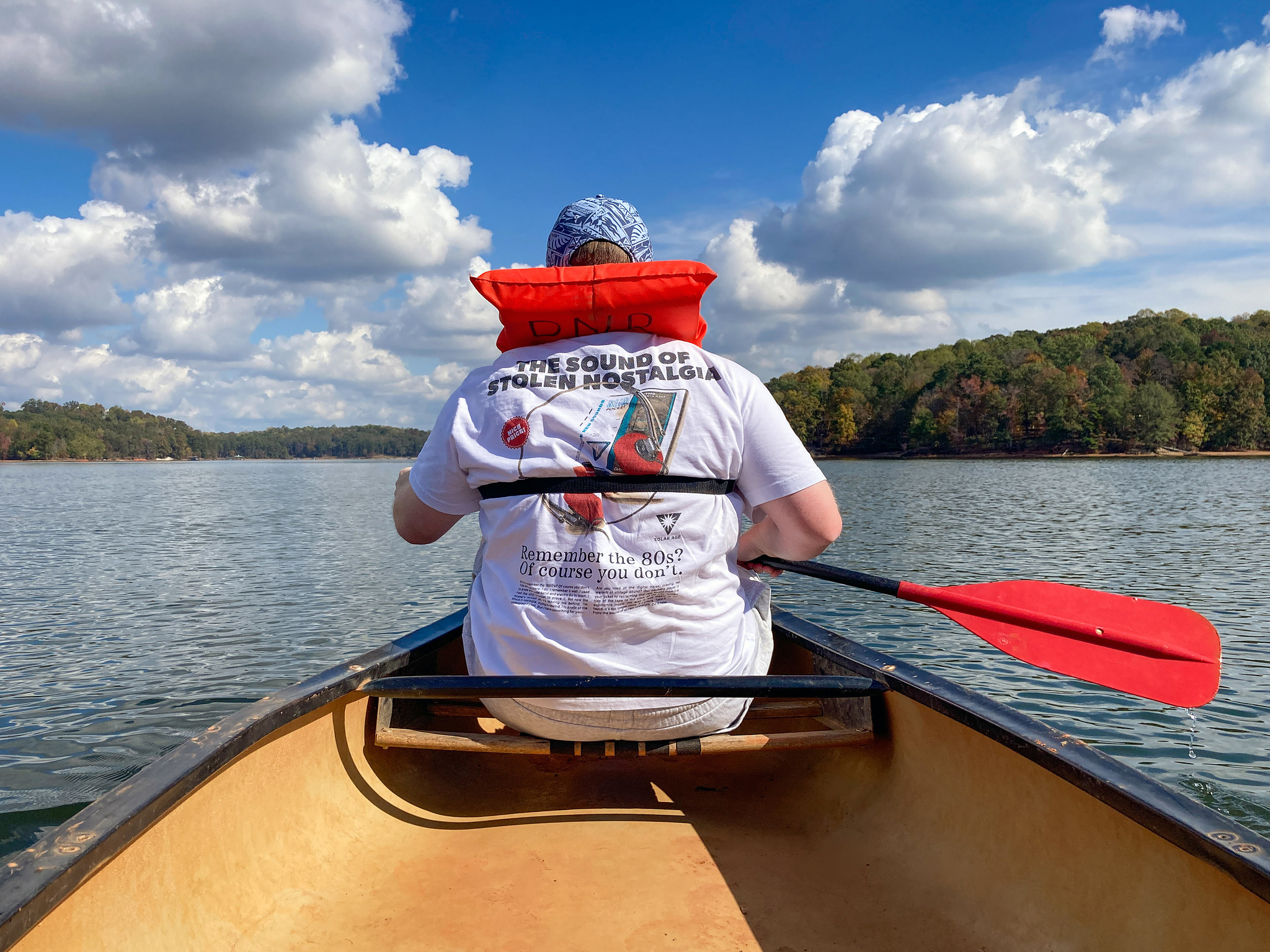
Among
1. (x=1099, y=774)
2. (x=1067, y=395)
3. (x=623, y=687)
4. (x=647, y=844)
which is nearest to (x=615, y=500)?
(x=623, y=687)

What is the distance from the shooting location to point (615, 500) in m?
2.07

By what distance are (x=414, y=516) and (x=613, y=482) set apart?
76 centimetres

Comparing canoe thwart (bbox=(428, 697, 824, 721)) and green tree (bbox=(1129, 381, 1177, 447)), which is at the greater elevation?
green tree (bbox=(1129, 381, 1177, 447))

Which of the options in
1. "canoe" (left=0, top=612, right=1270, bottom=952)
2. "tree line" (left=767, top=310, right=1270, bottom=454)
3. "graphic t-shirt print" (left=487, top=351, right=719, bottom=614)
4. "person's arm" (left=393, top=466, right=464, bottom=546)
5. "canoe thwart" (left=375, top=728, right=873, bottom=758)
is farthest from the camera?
"tree line" (left=767, top=310, right=1270, bottom=454)

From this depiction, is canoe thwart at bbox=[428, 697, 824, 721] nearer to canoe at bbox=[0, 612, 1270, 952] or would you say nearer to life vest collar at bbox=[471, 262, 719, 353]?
canoe at bbox=[0, 612, 1270, 952]

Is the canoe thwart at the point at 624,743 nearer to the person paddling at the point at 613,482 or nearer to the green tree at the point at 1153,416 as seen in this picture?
the person paddling at the point at 613,482

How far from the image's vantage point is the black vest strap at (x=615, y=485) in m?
2.07

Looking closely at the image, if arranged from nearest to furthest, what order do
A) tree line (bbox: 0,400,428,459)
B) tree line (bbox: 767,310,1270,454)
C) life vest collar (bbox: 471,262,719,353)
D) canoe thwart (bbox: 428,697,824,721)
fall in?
Result: 1. life vest collar (bbox: 471,262,719,353)
2. canoe thwart (bbox: 428,697,824,721)
3. tree line (bbox: 767,310,1270,454)
4. tree line (bbox: 0,400,428,459)

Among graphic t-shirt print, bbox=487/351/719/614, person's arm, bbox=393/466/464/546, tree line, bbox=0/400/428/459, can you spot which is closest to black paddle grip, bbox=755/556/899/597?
graphic t-shirt print, bbox=487/351/719/614

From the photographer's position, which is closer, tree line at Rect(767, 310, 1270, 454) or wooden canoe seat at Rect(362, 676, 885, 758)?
wooden canoe seat at Rect(362, 676, 885, 758)

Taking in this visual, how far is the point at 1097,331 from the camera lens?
105 metres

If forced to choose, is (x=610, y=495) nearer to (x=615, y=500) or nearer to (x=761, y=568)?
(x=615, y=500)

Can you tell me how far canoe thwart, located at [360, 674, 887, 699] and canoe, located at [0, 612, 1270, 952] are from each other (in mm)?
268

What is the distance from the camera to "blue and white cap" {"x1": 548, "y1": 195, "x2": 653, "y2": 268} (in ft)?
7.77
